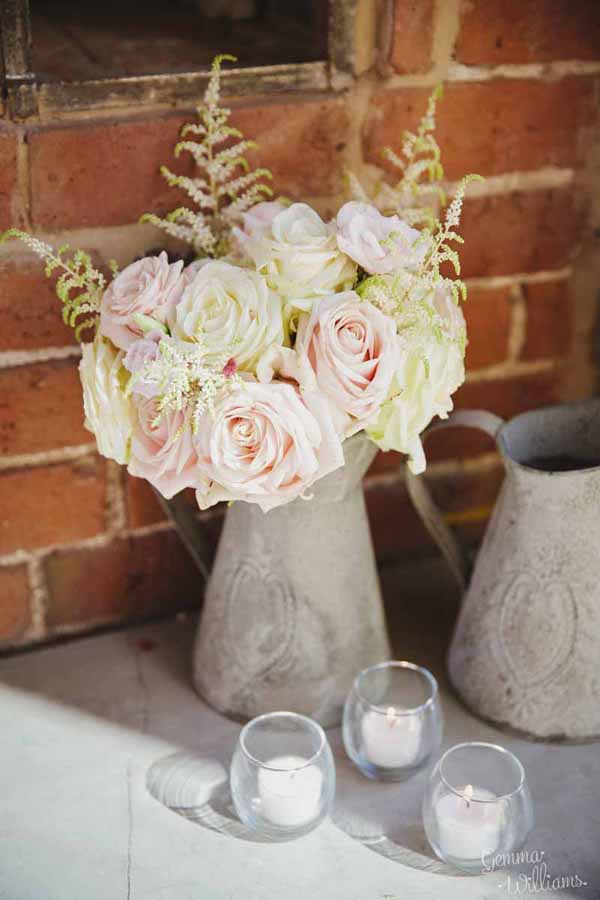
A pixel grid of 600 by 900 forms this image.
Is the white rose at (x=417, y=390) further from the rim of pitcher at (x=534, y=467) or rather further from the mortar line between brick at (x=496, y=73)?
the mortar line between brick at (x=496, y=73)

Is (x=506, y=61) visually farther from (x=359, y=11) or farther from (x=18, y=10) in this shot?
(x=18, y=10)

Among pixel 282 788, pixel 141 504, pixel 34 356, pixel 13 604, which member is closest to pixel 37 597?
pixel 13 604

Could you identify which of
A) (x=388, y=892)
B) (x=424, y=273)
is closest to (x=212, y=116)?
(x=424, y=273)

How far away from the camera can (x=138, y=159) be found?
2.92 ft

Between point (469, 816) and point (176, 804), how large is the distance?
9.1 inches

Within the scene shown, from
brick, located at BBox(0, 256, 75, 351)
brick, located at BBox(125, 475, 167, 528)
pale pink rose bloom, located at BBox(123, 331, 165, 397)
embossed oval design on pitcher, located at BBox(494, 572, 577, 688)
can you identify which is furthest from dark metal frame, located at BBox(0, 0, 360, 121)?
embossed oval design on pitcher, located at BBox(494, 572, 577, 688)

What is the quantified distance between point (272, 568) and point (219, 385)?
20 centimetres

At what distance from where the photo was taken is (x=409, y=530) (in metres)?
1.14

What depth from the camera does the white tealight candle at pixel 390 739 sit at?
847 mm

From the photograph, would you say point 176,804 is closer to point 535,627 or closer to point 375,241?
point 535,627

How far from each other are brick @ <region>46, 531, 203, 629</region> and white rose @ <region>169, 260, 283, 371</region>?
325mm

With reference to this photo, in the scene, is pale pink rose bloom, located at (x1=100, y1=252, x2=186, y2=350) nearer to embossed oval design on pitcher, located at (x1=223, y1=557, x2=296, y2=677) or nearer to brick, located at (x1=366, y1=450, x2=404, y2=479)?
embossed oval design on pitcher, located at (x1=223, y1=557, x2=296, y2=677)

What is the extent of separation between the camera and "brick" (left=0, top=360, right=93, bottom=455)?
0.93 meters

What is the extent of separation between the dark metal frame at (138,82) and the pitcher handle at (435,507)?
30 centimetres
